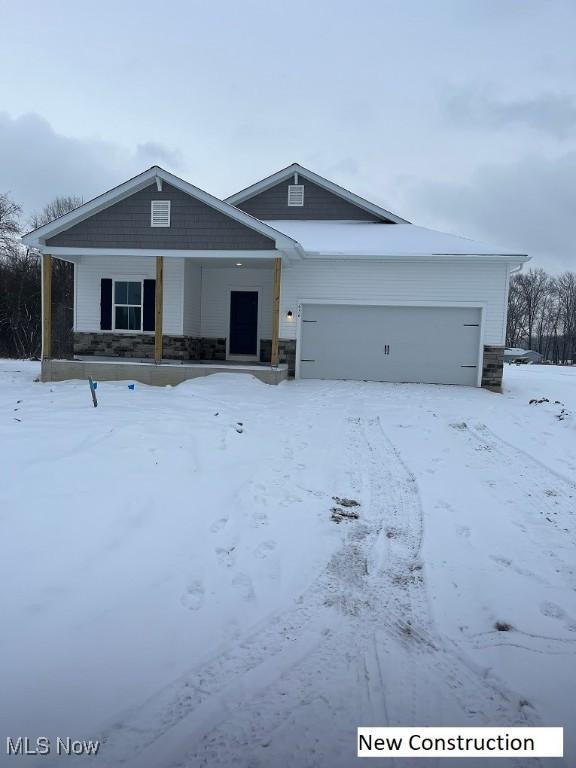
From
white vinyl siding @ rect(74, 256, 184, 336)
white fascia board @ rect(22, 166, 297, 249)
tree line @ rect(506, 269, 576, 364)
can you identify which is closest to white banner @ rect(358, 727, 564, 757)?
white fascia board @ rect(22, 166, 297, 249)

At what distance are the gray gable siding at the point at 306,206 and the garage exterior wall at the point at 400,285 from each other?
3.94 m

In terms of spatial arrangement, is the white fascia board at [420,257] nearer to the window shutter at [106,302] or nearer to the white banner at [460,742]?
the window shutter at [106,302]

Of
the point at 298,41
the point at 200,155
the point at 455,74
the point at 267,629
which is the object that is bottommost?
the point at 267,629

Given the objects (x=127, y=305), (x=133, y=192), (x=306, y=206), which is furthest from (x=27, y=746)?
(x=306, y=206)

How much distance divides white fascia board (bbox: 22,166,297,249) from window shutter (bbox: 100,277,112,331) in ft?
6.94

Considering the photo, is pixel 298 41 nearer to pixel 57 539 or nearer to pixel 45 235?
pixel 45 235

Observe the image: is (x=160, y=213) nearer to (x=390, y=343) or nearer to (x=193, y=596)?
(x=390, y=343)

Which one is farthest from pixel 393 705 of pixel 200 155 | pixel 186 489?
pixel 200 155

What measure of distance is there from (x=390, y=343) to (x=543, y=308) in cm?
5885

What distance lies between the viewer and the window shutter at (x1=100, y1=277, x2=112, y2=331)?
14336 mm

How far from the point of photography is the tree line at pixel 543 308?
62125 mm

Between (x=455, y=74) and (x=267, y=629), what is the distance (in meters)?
11.6

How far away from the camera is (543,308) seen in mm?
63594

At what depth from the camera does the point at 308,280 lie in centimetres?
1370
